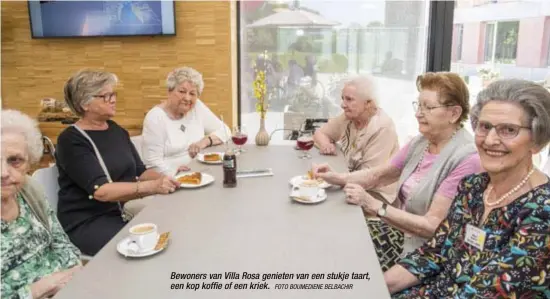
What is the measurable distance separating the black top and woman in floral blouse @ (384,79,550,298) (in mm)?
1477

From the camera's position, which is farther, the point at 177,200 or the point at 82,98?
the point at 82,98

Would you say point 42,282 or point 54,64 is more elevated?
point 54,64

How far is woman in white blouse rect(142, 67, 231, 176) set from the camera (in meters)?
2.83

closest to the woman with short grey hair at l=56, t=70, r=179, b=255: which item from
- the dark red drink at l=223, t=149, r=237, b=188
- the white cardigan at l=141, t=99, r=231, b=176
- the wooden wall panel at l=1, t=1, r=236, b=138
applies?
the dark red drink at l=223, t=149, r=237, b=188

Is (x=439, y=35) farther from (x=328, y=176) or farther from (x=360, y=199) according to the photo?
(x=360, y=199)

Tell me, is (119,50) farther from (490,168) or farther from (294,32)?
(490,168)

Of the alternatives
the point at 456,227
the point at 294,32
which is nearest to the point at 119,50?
the point at 294,32

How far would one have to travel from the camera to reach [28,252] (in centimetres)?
152

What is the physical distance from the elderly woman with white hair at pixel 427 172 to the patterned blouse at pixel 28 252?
1.12 meters

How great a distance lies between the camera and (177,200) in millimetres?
1811

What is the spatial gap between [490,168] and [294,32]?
113 inches

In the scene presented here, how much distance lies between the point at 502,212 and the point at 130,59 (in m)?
3.34

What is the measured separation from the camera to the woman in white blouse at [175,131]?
9.28 feet

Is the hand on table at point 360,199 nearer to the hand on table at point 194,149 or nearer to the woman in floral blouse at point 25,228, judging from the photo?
the woman in floral blouse at point 25,228
